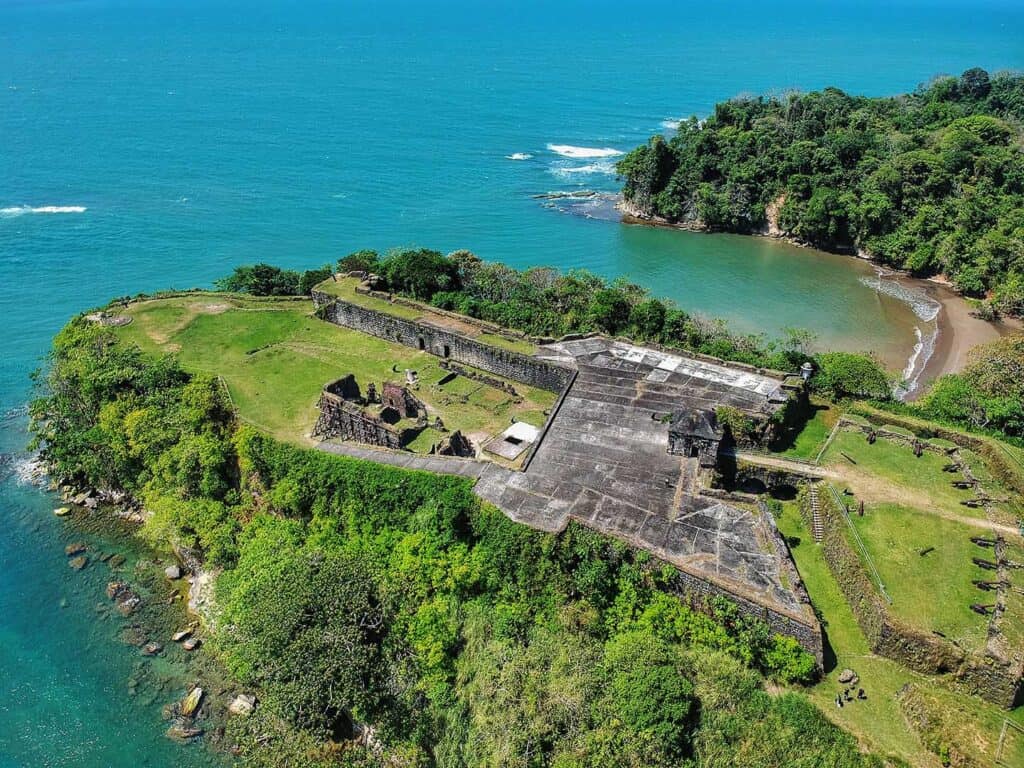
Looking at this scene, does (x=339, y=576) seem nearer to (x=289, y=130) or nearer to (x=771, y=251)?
(x=771, y=251)

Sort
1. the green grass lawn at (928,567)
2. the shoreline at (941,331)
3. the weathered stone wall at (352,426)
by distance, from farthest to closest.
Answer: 1. the shoreline at (941,331)
2. the weathered stone wall at (352,426)
3. the green grass lawn at (928,567)

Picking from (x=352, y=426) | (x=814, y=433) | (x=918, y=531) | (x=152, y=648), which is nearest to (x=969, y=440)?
(x=814, y=433)

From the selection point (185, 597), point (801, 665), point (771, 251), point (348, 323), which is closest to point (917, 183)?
point (771, 251)

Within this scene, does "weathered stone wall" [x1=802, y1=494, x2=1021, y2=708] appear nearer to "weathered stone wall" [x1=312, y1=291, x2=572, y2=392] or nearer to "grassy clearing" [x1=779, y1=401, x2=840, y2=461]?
"grassy clearing" [x1=779, y1=401, x2=840, y2=461]

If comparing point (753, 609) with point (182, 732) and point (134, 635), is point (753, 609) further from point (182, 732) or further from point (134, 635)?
point (134, 635)

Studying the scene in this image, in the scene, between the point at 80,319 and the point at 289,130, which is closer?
the point at 80,319

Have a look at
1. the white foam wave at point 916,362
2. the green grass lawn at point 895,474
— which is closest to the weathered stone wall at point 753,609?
the green grass lawn at point 895,474

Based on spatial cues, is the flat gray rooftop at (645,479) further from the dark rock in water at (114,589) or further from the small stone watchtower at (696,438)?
the dark rock in water at (114,589)
